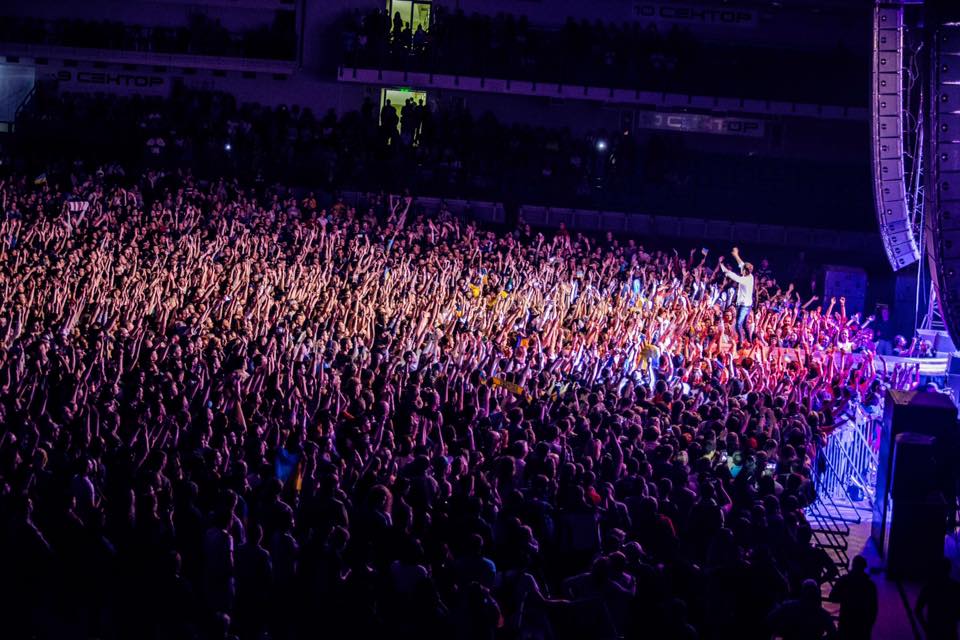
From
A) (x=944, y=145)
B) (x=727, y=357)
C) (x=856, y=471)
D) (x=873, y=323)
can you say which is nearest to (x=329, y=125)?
(x=873, y=323)

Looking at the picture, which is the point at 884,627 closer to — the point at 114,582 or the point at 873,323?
the point at 114,582

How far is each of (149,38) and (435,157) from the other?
7.30 meters

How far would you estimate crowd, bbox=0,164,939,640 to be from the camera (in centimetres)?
749

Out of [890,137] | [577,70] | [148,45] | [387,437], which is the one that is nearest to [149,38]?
[148,45]

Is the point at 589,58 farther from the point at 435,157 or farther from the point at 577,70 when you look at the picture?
the point at 435,157

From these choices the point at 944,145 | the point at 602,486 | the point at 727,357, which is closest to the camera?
the point at 602,486

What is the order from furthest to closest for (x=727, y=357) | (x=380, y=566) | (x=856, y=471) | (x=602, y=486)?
(x=727, y=357) < (x=856, y=471) < (x=602, y=486) < (x=380, y=566)

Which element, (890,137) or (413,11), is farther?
(413,11)

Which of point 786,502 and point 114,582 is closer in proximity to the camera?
point 114,582

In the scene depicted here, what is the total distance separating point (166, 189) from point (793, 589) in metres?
16.3

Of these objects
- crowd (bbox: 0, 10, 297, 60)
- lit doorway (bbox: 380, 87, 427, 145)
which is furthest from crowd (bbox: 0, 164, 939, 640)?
crowd (bbox: 0, 10, 297, 60)

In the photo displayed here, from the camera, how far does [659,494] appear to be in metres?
9.36

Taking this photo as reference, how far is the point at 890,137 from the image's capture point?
13016 millimetres

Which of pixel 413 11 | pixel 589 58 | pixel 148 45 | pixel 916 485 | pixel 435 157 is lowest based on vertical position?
pixel 916 485
